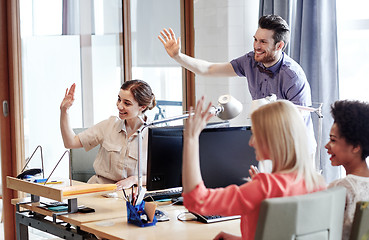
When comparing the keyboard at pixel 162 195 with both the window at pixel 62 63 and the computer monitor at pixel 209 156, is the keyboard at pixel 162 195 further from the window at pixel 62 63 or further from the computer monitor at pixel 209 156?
the window at pixel 62 63

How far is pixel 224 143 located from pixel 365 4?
1.72 meters

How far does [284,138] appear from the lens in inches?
65.6

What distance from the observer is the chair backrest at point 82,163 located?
11.0 feet

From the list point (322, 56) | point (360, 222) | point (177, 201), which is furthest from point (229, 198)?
point (322, 56)

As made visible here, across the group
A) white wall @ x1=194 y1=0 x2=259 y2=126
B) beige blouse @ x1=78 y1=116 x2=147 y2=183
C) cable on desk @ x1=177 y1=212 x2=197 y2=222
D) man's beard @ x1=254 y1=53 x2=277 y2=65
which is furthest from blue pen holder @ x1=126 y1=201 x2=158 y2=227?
white wall @ x1=194 y1=0 x2=259 y2=126

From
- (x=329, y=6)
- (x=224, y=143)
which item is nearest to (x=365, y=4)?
(x=329, y=6)

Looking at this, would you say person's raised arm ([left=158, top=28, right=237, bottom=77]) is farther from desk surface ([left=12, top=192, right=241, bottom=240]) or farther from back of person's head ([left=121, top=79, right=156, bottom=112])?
desk surface ([left=12, top=192, right=241, bottom=240])

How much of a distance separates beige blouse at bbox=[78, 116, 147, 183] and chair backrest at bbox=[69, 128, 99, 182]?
0.66 ft

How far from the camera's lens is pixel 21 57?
440cm

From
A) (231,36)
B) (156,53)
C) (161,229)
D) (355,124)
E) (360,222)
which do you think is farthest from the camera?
(156,53)

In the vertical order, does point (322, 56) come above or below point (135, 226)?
above

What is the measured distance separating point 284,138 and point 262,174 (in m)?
0.12

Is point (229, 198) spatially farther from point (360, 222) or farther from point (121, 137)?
point (121, 137)

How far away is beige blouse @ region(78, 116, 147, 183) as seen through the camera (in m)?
3.06
